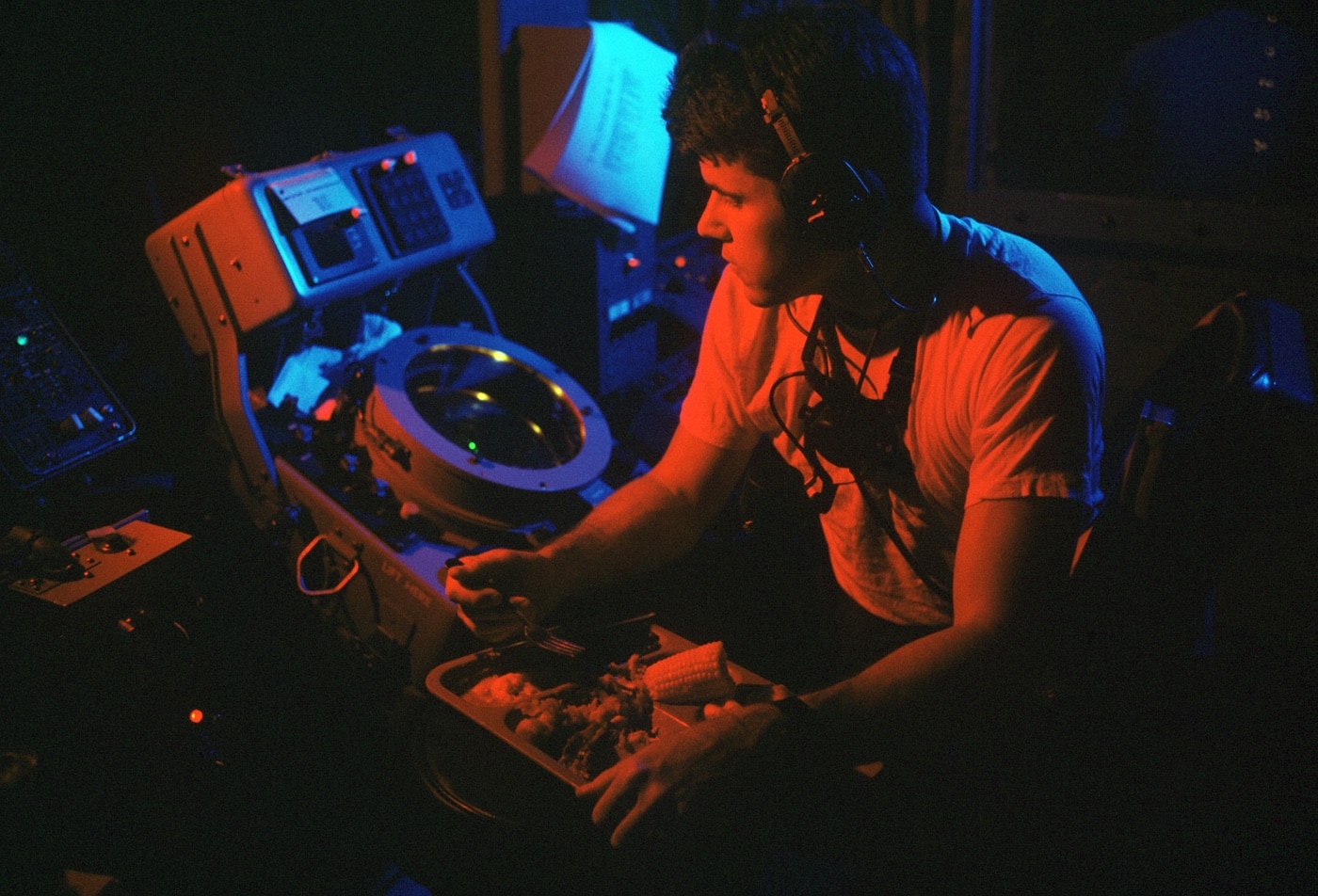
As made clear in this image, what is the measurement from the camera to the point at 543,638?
4.37 ft

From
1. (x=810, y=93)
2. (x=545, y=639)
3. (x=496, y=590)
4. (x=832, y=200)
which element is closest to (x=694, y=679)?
→ (x=545, y=639)

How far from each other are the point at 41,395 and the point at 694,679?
5.16 ft

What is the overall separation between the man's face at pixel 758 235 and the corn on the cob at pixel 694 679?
1.88ft

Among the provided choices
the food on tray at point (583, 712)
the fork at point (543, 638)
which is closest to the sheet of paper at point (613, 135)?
the fork at point (543, 638)

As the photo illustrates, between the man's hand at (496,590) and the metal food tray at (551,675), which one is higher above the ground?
the man's hand at (496,590)

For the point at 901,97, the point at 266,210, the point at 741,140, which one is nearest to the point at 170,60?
the point at 266,210

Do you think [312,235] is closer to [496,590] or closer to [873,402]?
[496,590]

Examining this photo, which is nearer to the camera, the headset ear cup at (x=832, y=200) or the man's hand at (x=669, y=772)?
the man's hand at (x=669, y=772)

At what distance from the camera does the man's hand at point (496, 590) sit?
1.35m

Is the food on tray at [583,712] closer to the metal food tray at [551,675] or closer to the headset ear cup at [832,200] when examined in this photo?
the metal food tray at [551,675]

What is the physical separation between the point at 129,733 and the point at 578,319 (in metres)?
1.66

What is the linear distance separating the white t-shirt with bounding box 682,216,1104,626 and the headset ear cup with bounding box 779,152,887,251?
231 millimetres

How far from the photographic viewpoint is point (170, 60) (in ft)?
7.36

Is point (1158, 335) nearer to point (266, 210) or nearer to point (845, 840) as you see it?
point (845, 840)
